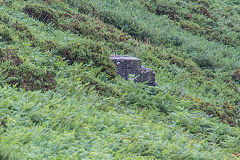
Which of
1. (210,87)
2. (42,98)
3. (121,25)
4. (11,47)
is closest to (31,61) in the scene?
(11,47)

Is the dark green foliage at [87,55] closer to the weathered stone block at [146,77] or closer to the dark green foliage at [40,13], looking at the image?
the weathered stone block at [146,77]

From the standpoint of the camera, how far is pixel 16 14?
13000mm

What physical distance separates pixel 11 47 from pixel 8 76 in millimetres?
1701

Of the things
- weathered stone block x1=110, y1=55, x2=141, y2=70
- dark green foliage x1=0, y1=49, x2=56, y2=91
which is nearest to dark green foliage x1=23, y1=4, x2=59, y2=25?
weathered stone block x1=110, y1=55, x2=141, y2=70

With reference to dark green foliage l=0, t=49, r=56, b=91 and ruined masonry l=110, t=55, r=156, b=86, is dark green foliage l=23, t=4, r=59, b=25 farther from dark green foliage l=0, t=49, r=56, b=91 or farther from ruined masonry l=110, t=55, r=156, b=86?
dark green foliage l=0, t=49, r=56, b=91

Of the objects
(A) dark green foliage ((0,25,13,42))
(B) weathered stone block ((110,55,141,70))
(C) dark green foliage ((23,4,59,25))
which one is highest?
(A) dark green foliage ((0,25,13,42))

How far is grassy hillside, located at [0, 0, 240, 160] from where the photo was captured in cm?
523

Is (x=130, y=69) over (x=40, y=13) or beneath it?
over

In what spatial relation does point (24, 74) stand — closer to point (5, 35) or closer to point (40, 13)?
point (5, 35)

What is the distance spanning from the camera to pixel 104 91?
339 inches

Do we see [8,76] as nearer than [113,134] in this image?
No

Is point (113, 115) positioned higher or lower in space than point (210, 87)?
higher

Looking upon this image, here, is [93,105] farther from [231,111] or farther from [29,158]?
[231,111]

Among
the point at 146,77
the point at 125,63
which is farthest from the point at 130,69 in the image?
the point at 146,77
